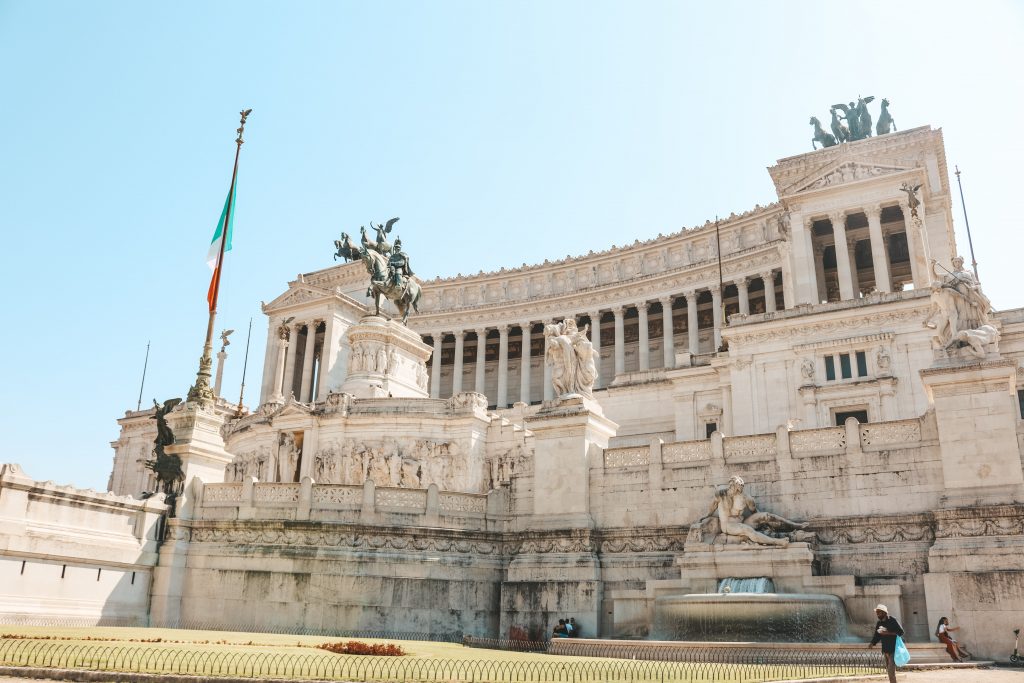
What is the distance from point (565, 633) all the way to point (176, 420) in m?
14.6

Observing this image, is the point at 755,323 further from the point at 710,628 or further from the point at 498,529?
the point at 710,628

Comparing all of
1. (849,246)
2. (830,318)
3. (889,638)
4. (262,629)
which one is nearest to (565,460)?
(262,629)

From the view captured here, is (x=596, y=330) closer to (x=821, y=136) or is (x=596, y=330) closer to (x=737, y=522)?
(x=821, y=136)

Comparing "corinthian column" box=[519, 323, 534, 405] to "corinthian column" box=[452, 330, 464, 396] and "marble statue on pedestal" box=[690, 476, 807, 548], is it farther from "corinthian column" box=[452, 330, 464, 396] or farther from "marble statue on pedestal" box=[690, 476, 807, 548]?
"marble statue on pedestal" box=[690, 476, 807, 548]

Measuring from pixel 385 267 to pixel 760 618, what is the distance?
119ft

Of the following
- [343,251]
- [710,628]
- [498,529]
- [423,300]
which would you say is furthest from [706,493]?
[423,300]

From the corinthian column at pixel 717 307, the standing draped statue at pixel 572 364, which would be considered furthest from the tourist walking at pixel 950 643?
the corinthian column at pixel 717 307

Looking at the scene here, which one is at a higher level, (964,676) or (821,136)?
(821,136)

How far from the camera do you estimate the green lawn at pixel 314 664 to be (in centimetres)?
1306

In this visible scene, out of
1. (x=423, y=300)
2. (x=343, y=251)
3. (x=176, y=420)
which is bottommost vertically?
(x=176, y=420)

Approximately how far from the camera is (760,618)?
19.1 m

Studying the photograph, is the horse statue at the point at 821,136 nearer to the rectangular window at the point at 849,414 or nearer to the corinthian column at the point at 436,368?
the rectangular window at the point at 849,414

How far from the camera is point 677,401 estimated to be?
167 feet

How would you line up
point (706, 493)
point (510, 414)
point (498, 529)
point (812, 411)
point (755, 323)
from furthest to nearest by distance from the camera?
point (510, 414), point (755, 323), point (812, 411), point (498, 529), point (706, 493)
